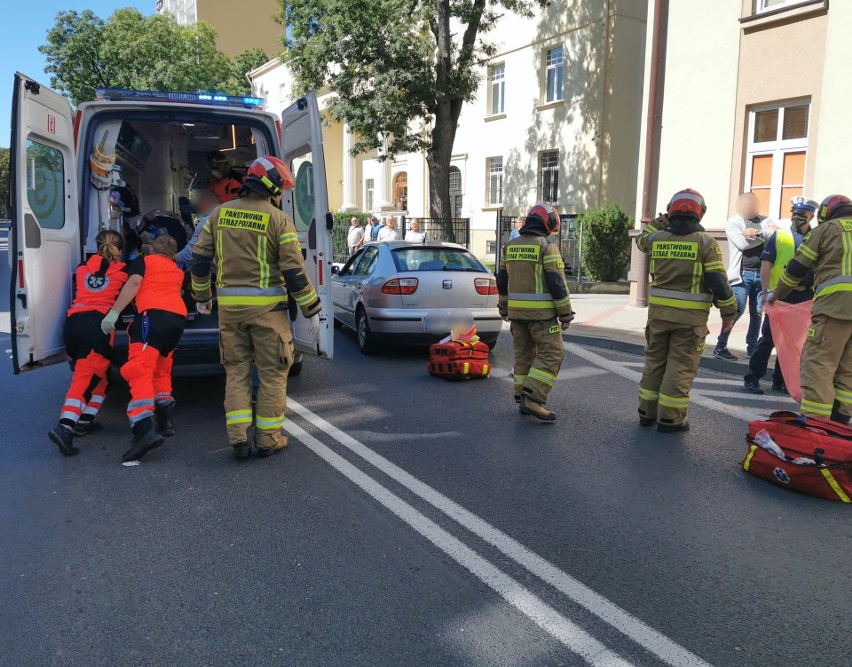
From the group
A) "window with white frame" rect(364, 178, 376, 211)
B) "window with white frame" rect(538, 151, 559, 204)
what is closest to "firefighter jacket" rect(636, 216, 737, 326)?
"window with white frame" rect(538, 151, 559, 204)

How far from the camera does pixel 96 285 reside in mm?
5418

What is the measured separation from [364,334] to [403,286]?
35.9 inches

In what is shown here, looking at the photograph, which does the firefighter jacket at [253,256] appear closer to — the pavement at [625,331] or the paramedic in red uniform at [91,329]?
the paramedic in red uniform at [91,329]

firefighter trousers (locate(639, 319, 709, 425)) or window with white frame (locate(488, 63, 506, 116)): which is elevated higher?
window with white frame (locate(488, 63, 506, 116))

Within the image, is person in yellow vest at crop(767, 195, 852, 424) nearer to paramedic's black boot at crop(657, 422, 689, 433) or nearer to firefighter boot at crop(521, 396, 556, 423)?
paramedic's black boot at crop(657, 422, 689, 433)

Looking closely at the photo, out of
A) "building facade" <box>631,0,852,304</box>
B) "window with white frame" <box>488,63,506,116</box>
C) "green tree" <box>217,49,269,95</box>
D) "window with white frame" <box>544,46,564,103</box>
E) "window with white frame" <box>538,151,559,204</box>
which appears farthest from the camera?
"green tree" <box>217,49,269,95</box>

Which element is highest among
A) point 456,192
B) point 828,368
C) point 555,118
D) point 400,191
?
point 555,118

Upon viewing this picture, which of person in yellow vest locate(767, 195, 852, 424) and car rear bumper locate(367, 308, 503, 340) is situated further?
car rear bumper locate(367, 308, 503, 340)

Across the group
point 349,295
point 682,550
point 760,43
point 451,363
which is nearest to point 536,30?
point 760,43

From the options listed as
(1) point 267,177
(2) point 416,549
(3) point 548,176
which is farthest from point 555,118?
(2) point 416,549

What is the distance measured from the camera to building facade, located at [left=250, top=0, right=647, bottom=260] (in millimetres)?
21500

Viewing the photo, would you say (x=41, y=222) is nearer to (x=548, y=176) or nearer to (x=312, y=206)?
(x=312, y=206)

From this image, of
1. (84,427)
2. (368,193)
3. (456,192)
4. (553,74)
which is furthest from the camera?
(368,193)

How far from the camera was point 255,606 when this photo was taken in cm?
310
